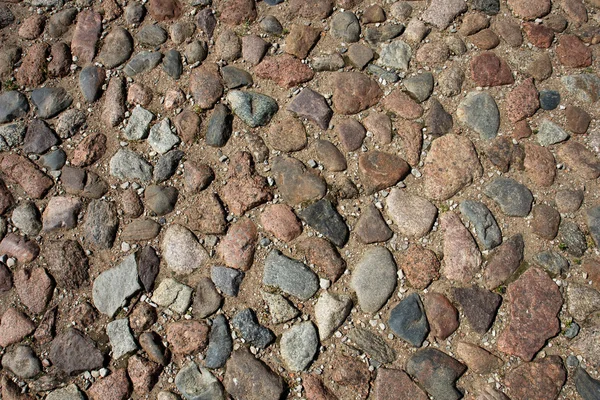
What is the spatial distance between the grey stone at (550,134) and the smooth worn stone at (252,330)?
1.93 m

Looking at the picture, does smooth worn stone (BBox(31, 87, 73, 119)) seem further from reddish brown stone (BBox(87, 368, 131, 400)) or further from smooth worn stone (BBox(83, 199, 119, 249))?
reddish brown stone (BBox(87, 368, 131, 400))

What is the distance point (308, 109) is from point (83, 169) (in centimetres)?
137

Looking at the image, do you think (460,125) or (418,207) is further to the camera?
(460,125)

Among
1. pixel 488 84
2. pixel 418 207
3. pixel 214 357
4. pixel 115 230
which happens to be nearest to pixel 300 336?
pixel 214 357

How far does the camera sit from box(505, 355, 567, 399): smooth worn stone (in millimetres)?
2521

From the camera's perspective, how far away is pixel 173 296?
9.00 ft

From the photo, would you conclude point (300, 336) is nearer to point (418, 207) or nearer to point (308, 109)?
point (418, 207)

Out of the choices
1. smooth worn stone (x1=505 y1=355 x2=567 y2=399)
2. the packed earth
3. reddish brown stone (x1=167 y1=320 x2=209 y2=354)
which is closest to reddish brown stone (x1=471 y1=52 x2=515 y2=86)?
the packed earth

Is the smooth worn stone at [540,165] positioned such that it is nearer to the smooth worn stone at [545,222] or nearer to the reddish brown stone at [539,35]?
the smooth worn stone at [545,222]

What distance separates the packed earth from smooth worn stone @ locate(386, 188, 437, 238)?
1 centimetres

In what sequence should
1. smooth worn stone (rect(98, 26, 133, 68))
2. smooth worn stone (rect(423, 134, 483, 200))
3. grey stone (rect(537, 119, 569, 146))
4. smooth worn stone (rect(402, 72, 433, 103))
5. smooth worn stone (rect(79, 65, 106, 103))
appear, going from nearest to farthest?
smooth worn stone (rect(423, 134, 483, 200)) < grey stone (rect(537, 119, 569, 146)) < smooth worn stone (rect(402, 72, 433, 103)) < smooth worn stone (rect(79, 65, 106, 103)) < smooth worn stone (rect(98, 26, 133, 68))

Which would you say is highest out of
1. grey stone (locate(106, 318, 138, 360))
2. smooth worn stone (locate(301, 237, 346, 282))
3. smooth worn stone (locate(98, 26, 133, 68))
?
smooth worn stone (locate(98, 26, 133, 68))

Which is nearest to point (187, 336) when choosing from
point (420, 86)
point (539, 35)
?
point (420, 86)

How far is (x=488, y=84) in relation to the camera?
3.28 m
